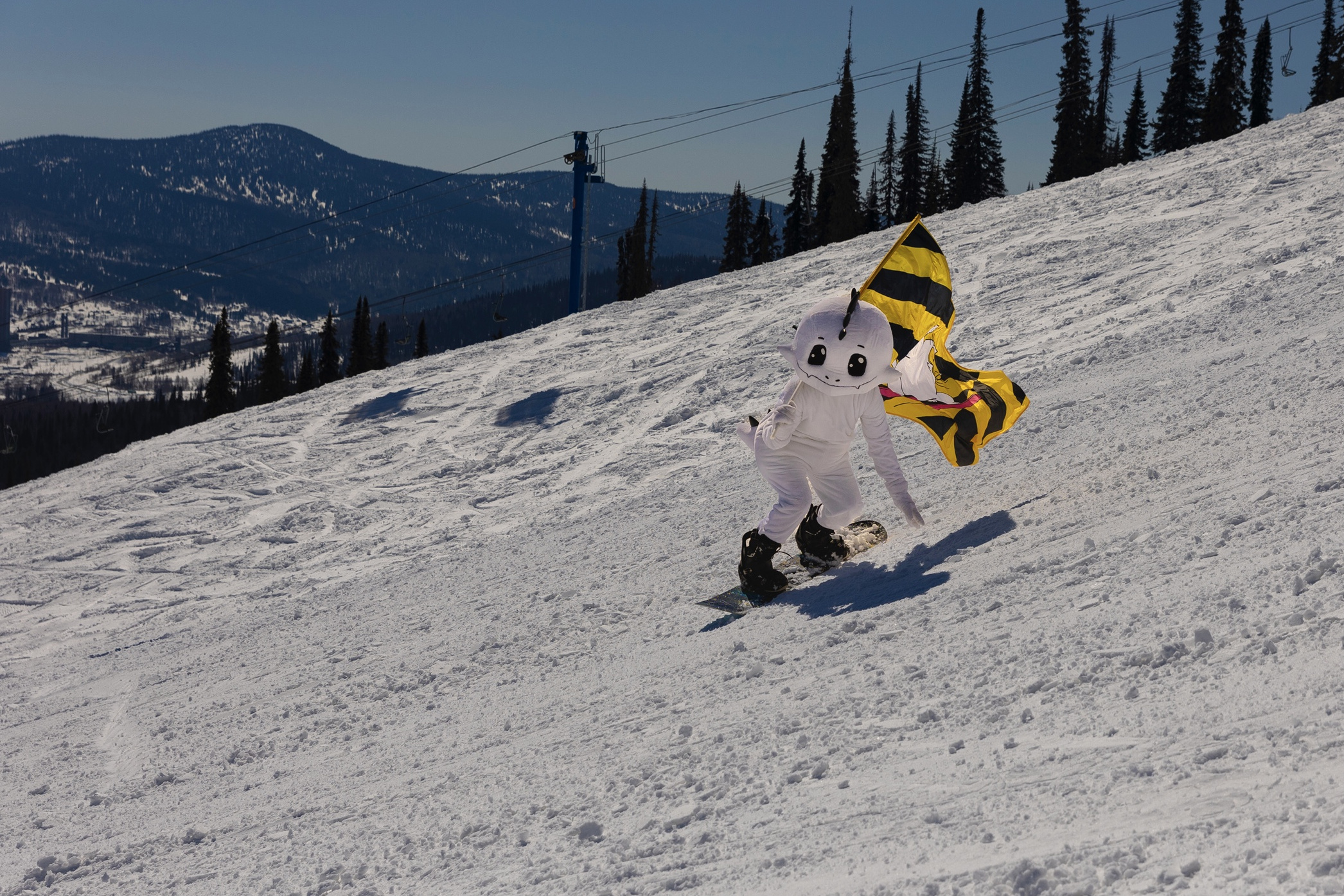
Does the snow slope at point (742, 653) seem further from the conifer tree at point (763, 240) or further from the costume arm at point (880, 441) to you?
the conifer tree at point (763, 240)

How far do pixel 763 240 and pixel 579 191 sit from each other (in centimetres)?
4302

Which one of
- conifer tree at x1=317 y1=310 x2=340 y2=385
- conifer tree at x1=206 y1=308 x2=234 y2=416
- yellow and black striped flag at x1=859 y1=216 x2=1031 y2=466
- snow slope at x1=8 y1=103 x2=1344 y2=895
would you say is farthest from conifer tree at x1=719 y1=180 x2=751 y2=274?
yellow and black striped flag at x1=859 y1=216 x2=1031 y2=466

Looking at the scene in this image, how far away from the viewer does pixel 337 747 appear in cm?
493

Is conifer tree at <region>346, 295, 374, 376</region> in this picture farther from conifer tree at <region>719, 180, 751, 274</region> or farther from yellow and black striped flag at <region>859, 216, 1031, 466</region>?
yellow and black striped flag at <region>859, 216, 1031, 466</region>

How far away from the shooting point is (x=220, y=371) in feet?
216

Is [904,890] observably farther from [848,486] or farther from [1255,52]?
[1255,52]

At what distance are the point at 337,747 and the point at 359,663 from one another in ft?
4.65

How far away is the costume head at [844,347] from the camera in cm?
557

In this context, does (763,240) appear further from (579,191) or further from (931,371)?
(931,371)

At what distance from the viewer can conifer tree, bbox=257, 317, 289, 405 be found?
6278 centimetres

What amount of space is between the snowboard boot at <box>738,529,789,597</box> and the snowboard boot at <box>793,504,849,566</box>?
334 mm

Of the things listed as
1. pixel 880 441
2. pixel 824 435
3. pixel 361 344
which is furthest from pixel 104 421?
pixel 880 441

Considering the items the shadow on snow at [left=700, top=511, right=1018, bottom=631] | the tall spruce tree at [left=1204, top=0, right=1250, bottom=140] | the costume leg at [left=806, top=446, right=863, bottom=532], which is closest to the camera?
the shadow on snow at [left=700, top=511, right=1018, bottom=631]

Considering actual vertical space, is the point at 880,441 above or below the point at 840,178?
below
